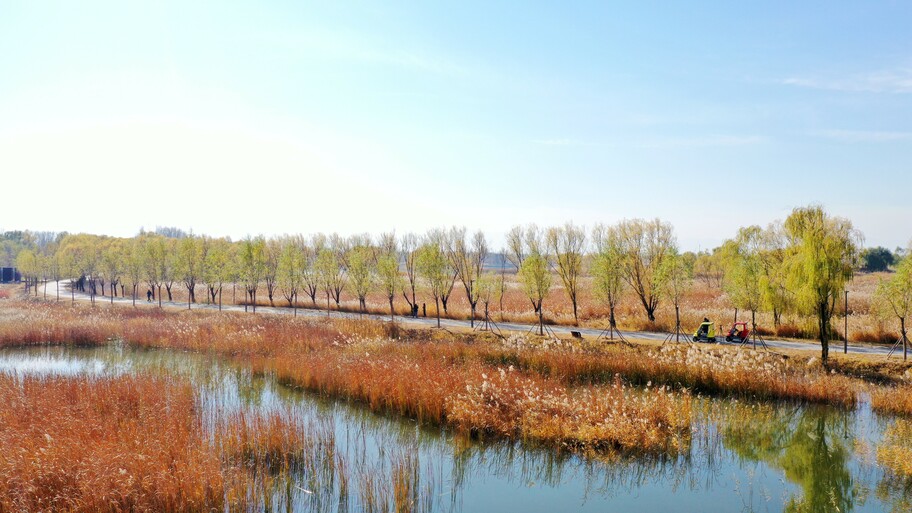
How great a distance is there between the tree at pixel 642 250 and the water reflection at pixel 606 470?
20198mm

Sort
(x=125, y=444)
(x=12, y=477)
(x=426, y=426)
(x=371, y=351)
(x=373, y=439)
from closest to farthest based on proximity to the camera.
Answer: (x=12, y=477), (x=125, y=444), (x=373, y=439), (x=426, y=426), (x=371, y=351)

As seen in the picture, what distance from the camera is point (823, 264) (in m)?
22.6

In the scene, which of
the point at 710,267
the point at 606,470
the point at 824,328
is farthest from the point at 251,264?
the point at 710,267

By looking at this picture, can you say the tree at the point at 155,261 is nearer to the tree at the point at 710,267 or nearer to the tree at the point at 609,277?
the tree at the point at 609,277

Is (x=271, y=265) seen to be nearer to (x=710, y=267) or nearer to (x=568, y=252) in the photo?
(x=568, y=252)

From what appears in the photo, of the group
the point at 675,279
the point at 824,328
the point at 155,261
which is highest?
the point at 155,261

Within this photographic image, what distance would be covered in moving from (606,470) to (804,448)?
6.56 meters

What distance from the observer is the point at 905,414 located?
17.1 meters

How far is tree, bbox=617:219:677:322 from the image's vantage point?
38.5 m

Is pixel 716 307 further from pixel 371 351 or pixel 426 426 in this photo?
pixel 426 426

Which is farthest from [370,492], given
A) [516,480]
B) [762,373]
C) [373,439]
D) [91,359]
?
[91,359]

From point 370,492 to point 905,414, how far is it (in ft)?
56.7

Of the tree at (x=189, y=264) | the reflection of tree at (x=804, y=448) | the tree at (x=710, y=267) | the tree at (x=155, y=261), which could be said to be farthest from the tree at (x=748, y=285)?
the tree at (x=155, y=261)

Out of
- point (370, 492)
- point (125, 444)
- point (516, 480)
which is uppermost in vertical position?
point (125, 444)
